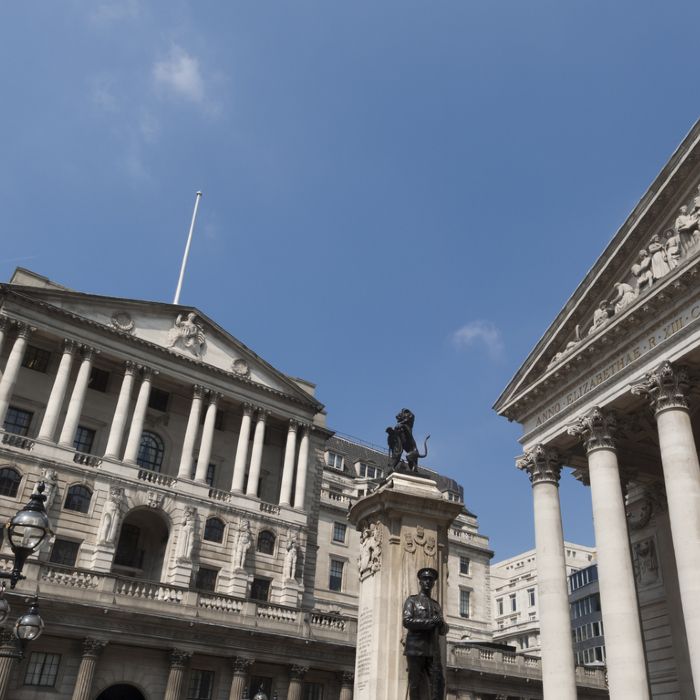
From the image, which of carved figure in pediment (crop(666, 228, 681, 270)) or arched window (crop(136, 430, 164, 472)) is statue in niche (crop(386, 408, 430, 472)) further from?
arched window (crop(136, 430, 164, 472))

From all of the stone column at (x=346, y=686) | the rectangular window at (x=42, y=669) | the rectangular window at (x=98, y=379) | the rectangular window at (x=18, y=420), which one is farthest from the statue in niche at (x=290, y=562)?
Result: the rectangular window at (x=18, y=420)

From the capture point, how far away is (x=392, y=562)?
1349 centimetres

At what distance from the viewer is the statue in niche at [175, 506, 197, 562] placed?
4000 centimetres

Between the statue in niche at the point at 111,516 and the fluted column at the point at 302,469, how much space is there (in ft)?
40.2

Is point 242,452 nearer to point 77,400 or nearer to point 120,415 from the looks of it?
point 120,415

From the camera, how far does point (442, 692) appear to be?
11.6 meters

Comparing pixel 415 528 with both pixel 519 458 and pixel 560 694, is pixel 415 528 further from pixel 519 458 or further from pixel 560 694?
pixel 519 458

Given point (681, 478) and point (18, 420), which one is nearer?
point (681, 478)

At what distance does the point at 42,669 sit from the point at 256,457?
18.9 meters

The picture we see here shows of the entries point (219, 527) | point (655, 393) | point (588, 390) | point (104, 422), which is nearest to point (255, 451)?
point (219, 527)

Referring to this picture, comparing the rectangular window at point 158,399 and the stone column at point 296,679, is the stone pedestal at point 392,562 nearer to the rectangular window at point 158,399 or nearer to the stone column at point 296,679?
the stone column at point 296,679

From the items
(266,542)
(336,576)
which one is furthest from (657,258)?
(336,576)

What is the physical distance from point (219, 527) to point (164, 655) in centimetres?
1016

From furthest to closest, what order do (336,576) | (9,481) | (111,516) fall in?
(336,576) → (111,516) → (9,481)
